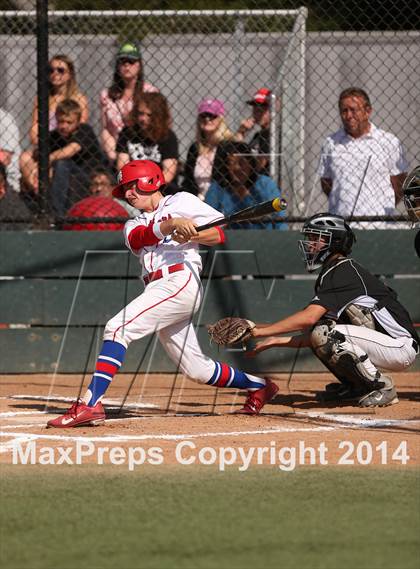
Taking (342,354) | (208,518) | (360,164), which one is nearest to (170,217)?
(342,354)

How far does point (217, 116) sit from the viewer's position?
9.52 meters

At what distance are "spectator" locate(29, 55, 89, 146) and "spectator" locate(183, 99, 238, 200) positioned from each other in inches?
40.3

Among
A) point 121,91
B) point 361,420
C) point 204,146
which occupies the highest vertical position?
point 121,91

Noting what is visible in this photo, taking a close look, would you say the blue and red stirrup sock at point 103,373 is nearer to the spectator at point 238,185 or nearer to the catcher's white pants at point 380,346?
the catcher's white pants at point 380,346

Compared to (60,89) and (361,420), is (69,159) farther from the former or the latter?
(361,420)

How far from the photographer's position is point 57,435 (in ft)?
20.8

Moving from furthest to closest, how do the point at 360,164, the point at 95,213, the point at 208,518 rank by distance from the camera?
the point at 95,213 < the point at 360,164 < the point at 208,518

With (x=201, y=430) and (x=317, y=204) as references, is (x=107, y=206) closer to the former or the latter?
(x=317, y=204)

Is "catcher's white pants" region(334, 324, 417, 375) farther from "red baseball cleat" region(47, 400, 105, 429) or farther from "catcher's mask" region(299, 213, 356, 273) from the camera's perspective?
"red baseball cleat" region(47, 400, 105, 429)

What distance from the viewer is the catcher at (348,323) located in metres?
7.43

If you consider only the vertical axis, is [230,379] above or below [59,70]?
below

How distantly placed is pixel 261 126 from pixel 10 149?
2.18 metres

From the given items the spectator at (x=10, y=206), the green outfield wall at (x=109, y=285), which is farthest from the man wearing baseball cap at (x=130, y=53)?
the green outfield wall at (x=109, y=285)

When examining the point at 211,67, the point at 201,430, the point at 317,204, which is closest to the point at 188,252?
the point at 201,430
